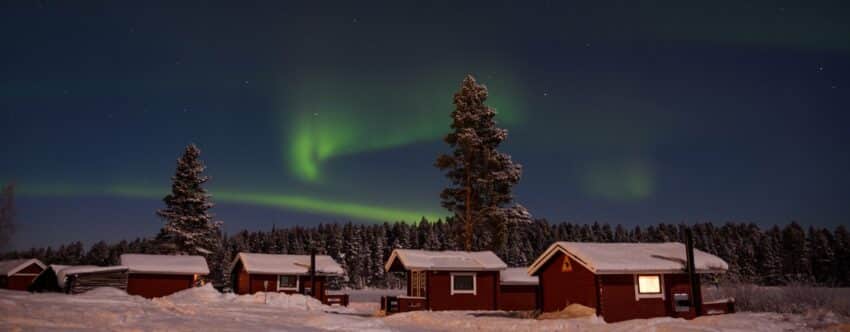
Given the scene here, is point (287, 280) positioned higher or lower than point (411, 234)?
lower

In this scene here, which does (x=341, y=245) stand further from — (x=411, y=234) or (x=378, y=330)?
(x=378, y=330)

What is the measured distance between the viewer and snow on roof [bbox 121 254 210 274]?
45656 millimetres

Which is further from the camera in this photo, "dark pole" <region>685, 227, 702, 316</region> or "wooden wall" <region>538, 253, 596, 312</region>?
"wooden wall" <region>538, 253, 596, 312</region>

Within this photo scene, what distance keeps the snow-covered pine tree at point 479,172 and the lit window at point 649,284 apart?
16636mm

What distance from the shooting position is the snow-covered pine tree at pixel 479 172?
144 feet

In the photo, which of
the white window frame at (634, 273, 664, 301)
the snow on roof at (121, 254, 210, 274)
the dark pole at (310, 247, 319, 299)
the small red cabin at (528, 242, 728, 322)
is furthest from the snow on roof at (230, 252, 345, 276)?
the white window frame at (634, 273, 664, 301)

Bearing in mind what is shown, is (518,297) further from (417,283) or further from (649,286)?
(649,286)

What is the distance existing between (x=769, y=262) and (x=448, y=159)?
75.6m

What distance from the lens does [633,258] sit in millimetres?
27469

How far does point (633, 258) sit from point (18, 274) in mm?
54992

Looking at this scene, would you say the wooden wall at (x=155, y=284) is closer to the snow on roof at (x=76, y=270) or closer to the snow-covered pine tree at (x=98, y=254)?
the snow on roof at (x=76, y=270)

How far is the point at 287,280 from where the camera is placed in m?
47.8

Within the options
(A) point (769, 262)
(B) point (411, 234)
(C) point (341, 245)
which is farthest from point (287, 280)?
(A) point (769, 262)

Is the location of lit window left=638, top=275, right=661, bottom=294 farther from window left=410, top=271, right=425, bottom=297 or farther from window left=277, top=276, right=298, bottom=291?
window left=277, top=276, right=298, bottom=291
